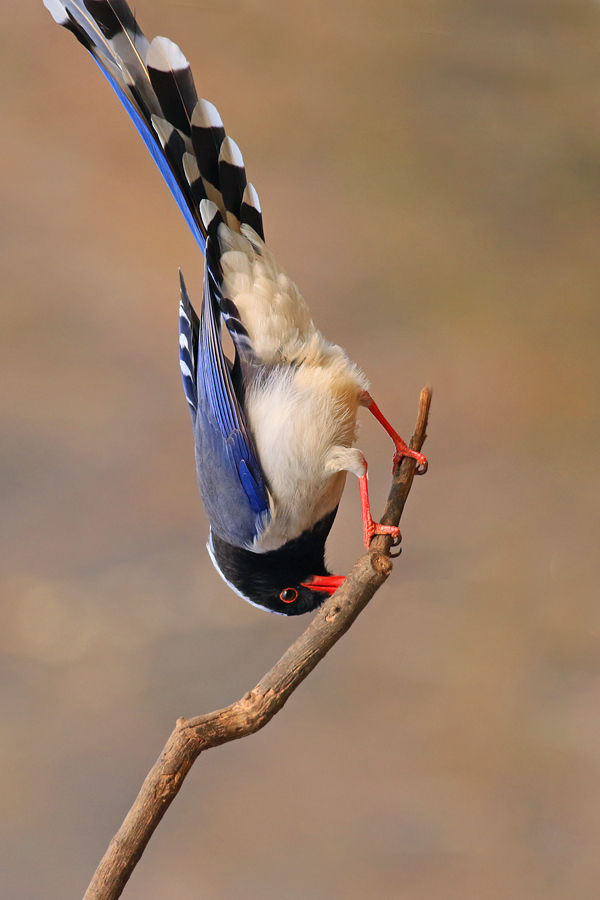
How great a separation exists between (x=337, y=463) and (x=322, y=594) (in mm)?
245

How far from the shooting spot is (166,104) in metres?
1.14

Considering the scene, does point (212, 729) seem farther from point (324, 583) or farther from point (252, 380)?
point (252, 380)

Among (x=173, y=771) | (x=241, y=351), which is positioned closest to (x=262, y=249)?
(x=241, y=351)

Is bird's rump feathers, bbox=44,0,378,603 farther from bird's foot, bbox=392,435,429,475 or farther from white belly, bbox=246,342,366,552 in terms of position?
bird's foot, bbox=392,435,429,475

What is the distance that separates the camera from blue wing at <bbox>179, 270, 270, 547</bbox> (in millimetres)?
1276

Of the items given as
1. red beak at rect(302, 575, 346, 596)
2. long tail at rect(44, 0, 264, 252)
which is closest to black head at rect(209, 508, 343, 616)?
red beak at rect(302, 575, 346, 596)

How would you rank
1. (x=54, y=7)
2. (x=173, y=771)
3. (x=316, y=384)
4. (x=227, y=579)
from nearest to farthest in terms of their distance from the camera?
1. (x=173, y=771)
2. (x=54, y=7)
3. (x=316, y=384)
4. (x=227, y=579)

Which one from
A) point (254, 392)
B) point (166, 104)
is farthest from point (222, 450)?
point (166, 104)

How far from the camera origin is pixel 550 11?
2479 mm

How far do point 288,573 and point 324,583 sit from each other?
6 centimetres

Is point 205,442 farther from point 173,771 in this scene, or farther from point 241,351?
point 173,771

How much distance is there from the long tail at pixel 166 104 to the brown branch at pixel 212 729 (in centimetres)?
60

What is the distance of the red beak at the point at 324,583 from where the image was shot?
1.33m

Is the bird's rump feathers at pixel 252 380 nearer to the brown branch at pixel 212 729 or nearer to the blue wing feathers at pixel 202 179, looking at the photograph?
the blue wing feathers at pixel 202 179
